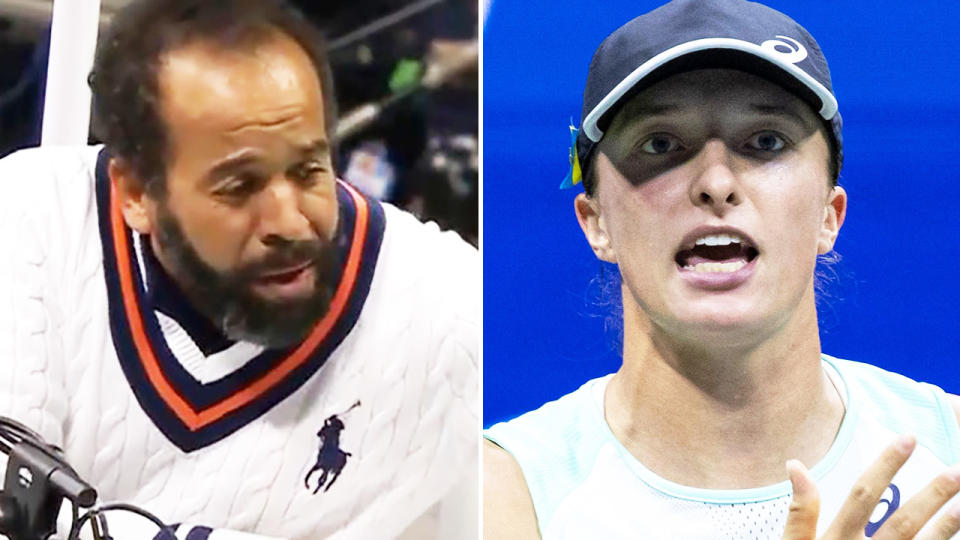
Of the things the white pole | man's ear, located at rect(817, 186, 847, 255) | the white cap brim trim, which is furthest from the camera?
the white pole

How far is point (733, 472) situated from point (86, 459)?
43.8 inches

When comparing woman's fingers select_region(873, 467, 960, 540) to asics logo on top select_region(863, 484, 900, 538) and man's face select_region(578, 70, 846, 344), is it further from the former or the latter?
man's face select_region(578, 70, 846, 344)

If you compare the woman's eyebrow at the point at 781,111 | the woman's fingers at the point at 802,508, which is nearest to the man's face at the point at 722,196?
the woman's eyebrow at the point at 781,111

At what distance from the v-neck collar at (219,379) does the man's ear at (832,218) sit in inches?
30.2

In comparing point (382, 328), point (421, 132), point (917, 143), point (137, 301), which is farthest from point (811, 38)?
point (137, 301)

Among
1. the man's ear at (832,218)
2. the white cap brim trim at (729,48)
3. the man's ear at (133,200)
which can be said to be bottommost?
the man's ear at (133,200)

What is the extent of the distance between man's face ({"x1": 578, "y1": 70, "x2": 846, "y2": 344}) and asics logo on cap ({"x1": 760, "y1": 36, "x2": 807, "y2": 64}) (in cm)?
6

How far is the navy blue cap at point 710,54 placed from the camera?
1.71m

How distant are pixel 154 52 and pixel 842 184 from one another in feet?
4.00

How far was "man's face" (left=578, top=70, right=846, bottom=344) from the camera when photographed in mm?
1754

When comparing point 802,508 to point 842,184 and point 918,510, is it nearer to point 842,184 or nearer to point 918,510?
point 918,510

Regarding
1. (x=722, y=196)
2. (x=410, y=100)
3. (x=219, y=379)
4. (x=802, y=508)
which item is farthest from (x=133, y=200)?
(x=802, y=508)

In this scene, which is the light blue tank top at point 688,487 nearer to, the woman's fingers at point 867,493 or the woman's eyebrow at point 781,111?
the woman's fingers at point 867,493

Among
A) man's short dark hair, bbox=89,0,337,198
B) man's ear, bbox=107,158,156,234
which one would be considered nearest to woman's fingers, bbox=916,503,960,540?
man's short dark hair, bbox=89,0,337,198
